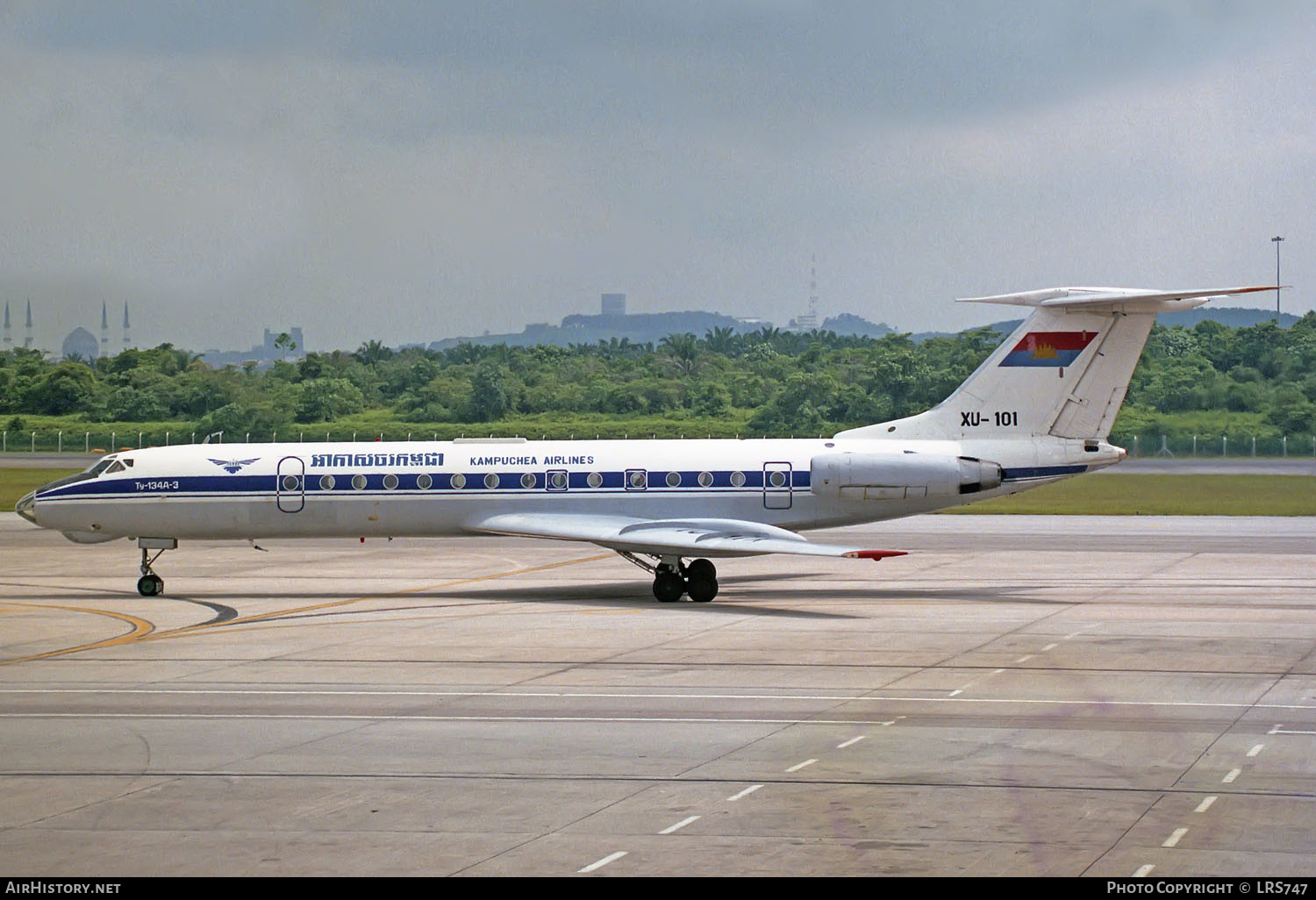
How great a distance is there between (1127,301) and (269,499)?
1693cm

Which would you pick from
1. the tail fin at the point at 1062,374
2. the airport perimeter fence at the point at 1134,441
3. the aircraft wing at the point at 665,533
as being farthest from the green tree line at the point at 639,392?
the tail fin at the point at 1062,374

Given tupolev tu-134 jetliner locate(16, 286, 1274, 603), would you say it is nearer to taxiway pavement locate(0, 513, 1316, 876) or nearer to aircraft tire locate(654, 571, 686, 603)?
aircraft tire locate(654, 571, 686, 603)

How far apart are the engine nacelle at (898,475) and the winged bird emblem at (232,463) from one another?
1106 centimetres

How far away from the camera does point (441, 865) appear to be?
1155 centimetres

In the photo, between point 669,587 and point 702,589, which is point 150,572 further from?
point 702,589

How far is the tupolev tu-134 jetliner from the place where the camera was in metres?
30.5

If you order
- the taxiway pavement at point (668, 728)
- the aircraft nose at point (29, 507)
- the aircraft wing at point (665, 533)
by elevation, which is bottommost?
the taxiway pavement at point (668, 728)

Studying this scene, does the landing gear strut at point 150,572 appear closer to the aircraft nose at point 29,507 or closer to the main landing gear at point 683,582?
the aircraft nose at point 29,507

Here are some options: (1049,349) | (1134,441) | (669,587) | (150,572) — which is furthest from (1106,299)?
(1134,441)

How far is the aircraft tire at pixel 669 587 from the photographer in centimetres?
2947

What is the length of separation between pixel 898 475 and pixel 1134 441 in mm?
51340
